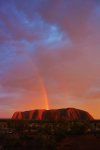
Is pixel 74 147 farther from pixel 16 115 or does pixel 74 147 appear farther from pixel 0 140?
pixel 16 115

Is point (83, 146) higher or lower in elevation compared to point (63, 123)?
lower

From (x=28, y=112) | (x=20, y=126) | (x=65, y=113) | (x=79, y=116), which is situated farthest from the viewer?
(x=28, y=112)

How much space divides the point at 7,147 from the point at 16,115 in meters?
96.6

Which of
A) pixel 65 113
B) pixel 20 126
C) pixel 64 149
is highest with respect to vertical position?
pixel 65 113

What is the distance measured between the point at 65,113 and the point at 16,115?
34.8 meters

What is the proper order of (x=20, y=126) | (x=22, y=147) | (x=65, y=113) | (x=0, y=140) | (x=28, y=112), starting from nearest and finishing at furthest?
(x=22, y=147) < (x=0, y=140) < (x=20, y=126) < (x=65, y=113) < (x=28, y=112)

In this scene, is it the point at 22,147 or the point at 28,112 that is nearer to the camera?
the point at 22,147

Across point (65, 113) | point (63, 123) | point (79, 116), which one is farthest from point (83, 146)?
point (79, 116)

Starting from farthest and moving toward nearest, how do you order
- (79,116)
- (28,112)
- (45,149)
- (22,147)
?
(28,112) < (79,116) < (22,147) < (45,149)

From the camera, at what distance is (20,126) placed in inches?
2058

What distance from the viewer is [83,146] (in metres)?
29.2

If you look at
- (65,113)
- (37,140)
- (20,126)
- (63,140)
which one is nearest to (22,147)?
(37,140)

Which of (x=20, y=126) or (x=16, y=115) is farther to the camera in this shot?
(x=16, y=115)

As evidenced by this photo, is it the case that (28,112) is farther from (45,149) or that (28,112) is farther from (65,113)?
(45,149)
